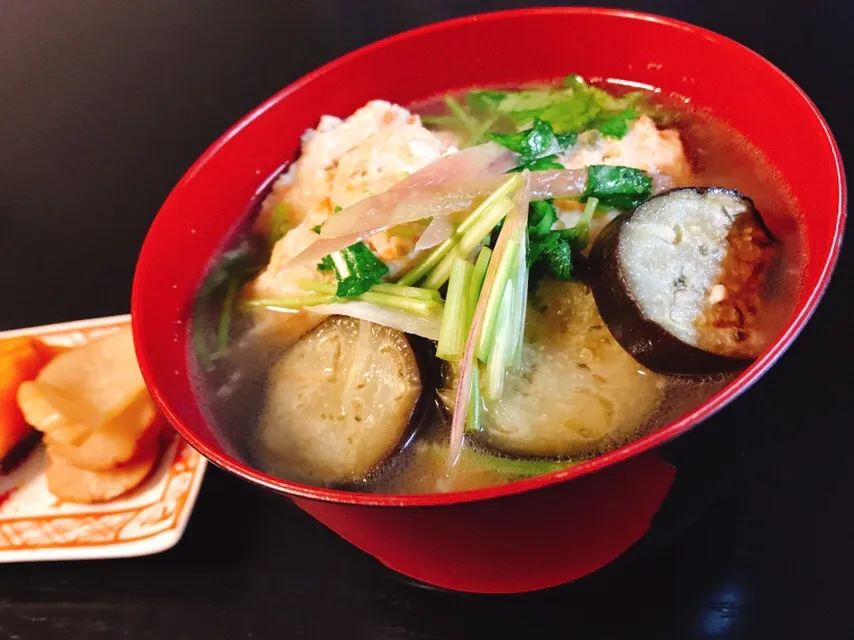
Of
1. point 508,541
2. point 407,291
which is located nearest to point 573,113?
point 407,291

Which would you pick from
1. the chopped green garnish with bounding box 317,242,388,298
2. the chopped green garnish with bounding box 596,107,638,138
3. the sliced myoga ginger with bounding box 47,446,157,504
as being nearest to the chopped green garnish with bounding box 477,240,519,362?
the chopped green garnish with bounding box 317,242,388,298

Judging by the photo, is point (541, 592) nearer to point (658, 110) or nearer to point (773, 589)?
point (773, 589)

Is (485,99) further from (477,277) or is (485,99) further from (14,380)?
(14,380)

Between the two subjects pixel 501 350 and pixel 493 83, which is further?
pixel 493 83

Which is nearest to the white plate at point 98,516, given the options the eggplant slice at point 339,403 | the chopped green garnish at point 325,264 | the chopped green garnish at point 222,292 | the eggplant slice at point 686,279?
the chopped green garnish at point 222,292

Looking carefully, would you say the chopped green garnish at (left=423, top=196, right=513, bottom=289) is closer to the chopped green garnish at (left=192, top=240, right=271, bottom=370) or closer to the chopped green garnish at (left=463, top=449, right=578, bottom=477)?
the chopped green garnish at (left=463, top=449, right=578, bottom=477)

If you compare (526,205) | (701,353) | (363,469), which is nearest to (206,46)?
(526,205)

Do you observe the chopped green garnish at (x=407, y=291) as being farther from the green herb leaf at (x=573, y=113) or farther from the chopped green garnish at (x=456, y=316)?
the green herb leaf at (x=573, y=113)
